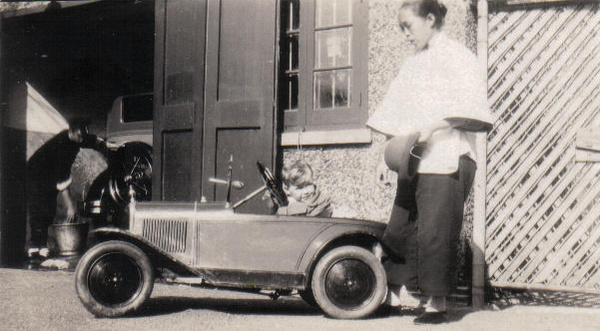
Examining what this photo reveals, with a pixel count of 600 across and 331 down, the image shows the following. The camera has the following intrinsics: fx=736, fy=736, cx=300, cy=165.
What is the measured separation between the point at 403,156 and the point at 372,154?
215 centimetres

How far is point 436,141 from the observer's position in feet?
13.0

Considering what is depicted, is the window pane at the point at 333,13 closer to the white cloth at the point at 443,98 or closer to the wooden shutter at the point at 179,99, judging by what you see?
the wooden shutter at the point at 179,99

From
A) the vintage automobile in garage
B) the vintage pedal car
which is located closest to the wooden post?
the vintage pedal car

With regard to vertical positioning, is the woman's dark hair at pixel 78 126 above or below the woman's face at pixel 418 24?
below

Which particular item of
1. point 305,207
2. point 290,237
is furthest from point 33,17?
point 290,237

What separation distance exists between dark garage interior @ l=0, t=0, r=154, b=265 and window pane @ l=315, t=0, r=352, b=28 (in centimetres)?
285

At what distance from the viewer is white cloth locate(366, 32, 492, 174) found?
3914 mm

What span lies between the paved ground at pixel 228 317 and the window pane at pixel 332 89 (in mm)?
1817

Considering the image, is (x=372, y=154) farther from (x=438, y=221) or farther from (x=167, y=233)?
(x=438, y=221)

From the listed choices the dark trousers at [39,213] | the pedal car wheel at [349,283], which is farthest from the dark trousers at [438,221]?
the dark trousers at [39,213]

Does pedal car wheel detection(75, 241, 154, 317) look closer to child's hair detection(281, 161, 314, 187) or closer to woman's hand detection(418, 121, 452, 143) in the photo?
child's hair detection(281, 161, 314, 187)

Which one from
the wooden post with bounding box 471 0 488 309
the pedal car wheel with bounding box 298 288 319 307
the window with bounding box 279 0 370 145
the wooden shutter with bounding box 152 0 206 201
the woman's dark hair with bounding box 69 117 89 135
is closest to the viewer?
the pedal car wheel with bounding box 298 288 319 307

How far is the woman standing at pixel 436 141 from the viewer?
12.8ft

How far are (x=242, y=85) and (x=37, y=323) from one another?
3216mm
